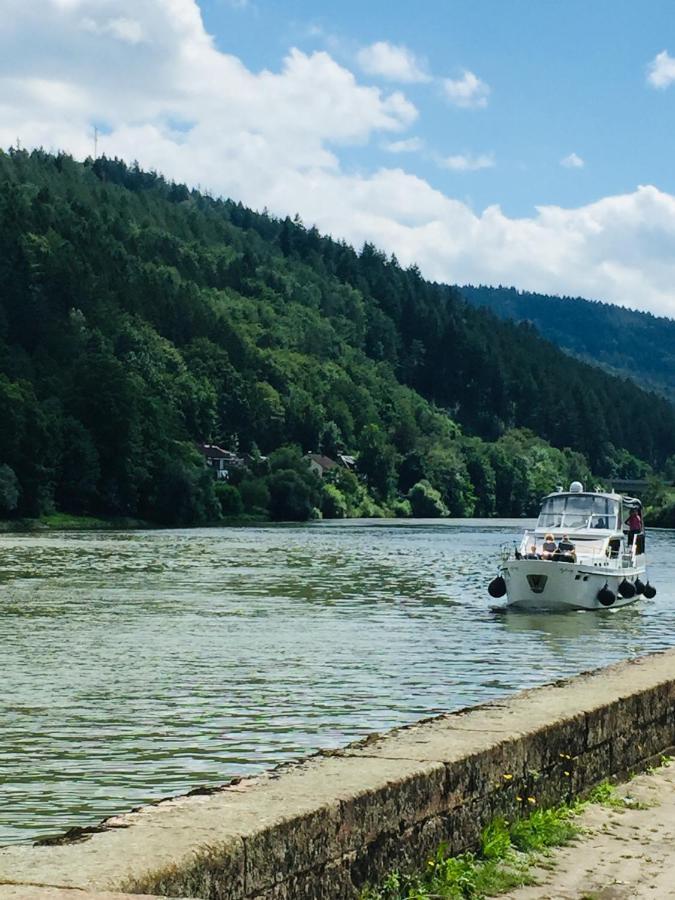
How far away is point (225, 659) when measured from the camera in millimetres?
31391

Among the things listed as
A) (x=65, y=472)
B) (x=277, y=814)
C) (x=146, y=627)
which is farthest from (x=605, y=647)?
(x=65, y=472)

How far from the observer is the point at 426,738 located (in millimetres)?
9336

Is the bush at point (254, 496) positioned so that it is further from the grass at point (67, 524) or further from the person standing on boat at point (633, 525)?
the person standing on boat at point (633, 525)

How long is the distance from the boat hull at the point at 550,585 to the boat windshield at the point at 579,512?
417 centimetres

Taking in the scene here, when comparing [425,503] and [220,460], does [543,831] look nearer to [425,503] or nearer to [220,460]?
[220,460]

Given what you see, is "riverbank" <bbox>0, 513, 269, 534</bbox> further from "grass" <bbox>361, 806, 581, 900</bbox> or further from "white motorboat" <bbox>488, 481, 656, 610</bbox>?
"grass" <bbox>361, 806, 581, 900</bbox>

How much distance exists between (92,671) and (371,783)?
2169 cm

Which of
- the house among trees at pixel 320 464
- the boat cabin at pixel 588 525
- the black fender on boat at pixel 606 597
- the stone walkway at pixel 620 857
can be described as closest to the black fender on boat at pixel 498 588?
the boat cabin at pixel 588 525

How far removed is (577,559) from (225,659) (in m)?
21.7

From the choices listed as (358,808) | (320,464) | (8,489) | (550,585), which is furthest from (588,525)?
(320,464)

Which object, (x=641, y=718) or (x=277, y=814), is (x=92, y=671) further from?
(x=277, y=814)

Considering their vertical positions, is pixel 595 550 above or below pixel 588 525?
below

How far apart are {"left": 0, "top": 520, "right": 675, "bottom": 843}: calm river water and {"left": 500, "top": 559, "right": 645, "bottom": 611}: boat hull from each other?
0.80 metres

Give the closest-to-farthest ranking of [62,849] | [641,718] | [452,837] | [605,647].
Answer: [62,849]
[452,837]
[641,718]
[605,647]
